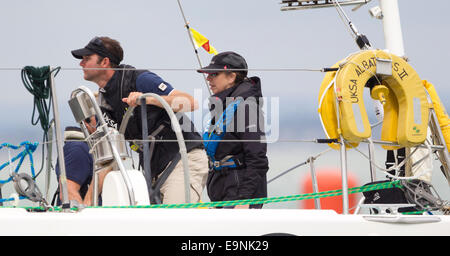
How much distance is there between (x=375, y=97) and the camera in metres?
4.02

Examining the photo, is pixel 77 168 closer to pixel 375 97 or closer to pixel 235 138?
pixel 235 138

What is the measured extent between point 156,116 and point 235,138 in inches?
18.2

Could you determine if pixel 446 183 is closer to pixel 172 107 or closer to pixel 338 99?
pixel 338 99

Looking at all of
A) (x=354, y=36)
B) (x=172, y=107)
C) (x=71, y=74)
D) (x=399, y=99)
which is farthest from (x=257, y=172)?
(x=354, y=36)

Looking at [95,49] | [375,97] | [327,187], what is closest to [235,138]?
[375,97]

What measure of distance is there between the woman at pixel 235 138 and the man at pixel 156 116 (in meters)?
0.10

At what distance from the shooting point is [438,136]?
13.9 ft

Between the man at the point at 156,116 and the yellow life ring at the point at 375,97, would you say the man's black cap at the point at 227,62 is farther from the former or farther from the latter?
the yellow life ring at the point at 375,97

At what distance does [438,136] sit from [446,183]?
0.34m

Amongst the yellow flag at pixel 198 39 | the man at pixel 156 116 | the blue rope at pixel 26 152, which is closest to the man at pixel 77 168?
the man at pixel 156 116

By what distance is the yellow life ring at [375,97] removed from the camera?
383 centimetres

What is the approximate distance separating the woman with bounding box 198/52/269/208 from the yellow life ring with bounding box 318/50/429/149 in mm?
437

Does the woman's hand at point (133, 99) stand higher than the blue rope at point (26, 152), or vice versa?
the woman's hand at point (133, 99)

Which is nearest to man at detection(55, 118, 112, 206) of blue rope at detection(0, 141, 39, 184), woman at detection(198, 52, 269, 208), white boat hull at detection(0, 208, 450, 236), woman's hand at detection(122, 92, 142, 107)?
blue rope at detection(0, 141, 39, 184)
